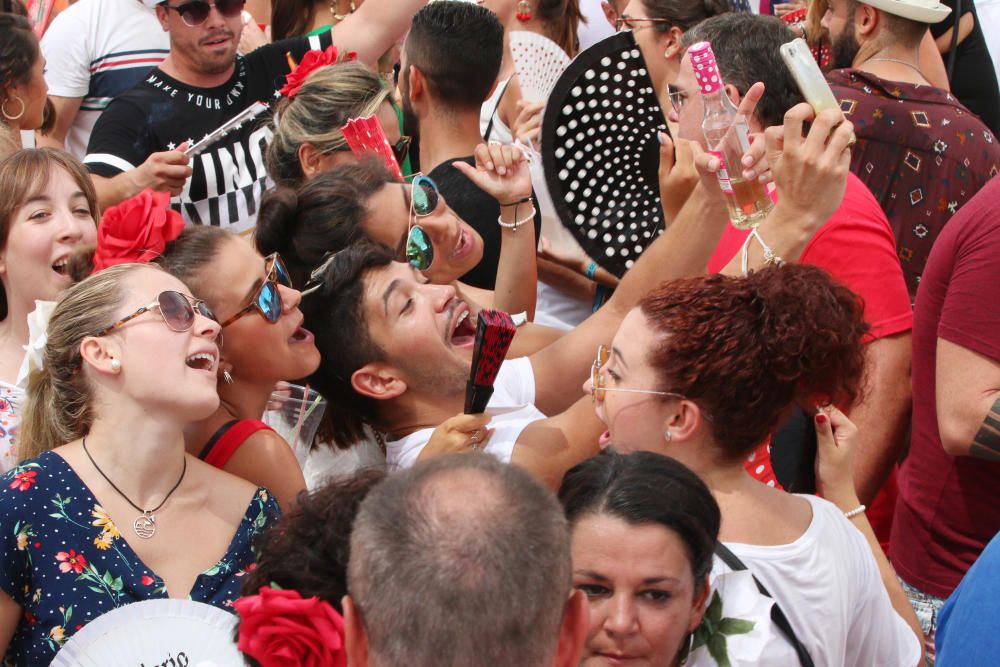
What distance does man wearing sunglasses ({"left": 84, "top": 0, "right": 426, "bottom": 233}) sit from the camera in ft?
12.8

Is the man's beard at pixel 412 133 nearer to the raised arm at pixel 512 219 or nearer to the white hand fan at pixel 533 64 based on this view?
the white hand fan at pixel 533 64

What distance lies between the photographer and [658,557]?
2004 millimetres

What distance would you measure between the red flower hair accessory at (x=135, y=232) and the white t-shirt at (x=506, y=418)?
2.43 feet

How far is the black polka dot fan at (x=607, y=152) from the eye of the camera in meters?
3.47

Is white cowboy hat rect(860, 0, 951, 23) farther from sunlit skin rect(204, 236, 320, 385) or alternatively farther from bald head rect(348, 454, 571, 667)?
bald head rect(348, 454, 571, 667)

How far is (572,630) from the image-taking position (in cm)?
156

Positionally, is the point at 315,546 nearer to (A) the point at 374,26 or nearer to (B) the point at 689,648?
(B) the point at 689,648

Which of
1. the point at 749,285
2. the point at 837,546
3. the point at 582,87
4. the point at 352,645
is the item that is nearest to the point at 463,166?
the point at 582,87

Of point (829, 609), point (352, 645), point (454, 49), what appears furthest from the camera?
point (454, 49)

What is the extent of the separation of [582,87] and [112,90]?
88.9 inches

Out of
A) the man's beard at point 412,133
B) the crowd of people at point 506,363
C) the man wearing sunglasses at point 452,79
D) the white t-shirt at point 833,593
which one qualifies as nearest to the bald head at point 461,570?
the crowd of people at point 506,363

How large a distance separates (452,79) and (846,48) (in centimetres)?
133

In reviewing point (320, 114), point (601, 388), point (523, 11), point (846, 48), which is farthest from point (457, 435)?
point (523, 11)

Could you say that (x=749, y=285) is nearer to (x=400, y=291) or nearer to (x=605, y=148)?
(x=400, y=291)
